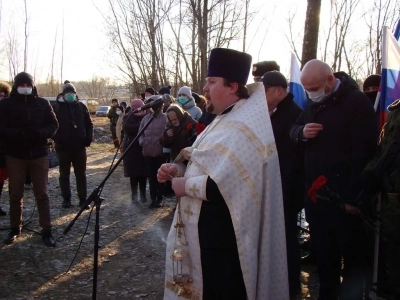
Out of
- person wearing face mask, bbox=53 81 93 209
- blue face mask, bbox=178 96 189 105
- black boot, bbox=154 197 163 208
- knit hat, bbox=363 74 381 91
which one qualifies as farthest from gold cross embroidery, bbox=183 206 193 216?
blue face mask, bbox=178 96 189 105

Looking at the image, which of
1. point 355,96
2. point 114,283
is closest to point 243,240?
point 355,96

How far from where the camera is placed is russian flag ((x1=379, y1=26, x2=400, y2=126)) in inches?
140

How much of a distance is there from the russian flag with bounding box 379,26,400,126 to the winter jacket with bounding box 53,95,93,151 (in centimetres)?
472

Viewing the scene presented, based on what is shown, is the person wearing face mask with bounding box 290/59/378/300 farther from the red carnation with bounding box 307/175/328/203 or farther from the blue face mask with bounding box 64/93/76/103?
the blue face mask with bounding box 64/93/76/103

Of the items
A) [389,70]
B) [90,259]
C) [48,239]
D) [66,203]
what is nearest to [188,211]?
[389,70]

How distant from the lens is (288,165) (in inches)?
148

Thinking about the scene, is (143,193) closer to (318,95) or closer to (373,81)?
(373,81)

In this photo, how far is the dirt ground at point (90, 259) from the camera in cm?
409

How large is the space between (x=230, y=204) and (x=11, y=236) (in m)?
3.98

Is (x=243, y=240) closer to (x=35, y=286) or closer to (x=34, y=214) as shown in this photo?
(x=35, y=286)

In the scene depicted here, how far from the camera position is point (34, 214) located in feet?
21.6

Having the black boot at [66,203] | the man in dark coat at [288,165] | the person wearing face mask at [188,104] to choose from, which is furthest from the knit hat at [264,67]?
the black boot at [66,203]

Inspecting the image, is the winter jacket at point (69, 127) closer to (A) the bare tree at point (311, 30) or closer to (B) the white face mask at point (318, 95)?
(A) the bare tree at point (311, 30)

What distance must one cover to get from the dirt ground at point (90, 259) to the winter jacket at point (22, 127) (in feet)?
3.83
